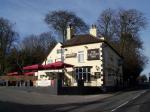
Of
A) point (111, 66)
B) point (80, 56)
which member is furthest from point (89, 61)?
point (111, 66)

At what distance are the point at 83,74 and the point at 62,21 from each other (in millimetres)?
25530

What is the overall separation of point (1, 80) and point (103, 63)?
1433 centimetres

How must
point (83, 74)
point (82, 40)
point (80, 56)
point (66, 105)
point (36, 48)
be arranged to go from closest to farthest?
point (66, 105), point (83, 74), point (80, 56), point (82, 40), point (36, 48)

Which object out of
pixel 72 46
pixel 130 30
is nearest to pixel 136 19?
pixel 130 30

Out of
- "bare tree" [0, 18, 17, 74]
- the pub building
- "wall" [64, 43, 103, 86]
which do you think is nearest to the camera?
"wall" [64, 43, 103, 86]

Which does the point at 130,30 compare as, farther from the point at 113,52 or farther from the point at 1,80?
the point at 1,80

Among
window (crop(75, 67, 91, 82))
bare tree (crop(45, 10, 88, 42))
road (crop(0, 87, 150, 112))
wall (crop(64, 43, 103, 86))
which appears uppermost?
bare tree (crop(45, 10, 88, 42))

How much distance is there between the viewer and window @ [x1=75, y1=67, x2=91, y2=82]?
45594 millimetres

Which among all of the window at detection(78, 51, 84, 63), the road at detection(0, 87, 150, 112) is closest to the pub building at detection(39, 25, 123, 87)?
the window at detection(78, 51, 84, 63)

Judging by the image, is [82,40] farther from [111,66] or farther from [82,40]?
[111,66]

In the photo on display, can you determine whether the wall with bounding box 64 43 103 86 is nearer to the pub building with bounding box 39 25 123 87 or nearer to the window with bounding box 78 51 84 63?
the pub building with bounding box 39 25 123 87

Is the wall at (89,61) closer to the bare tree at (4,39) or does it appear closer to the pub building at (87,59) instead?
the pub building at (87,59)

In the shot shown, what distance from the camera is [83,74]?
46.0m

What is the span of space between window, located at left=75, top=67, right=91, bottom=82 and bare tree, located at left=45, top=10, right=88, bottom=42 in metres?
23.1
